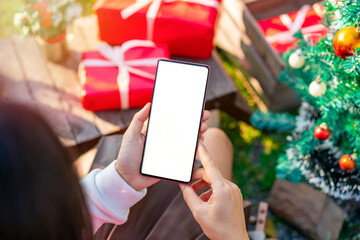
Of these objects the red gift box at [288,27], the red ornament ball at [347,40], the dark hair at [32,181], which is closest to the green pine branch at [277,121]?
the red gift box at [288,27]

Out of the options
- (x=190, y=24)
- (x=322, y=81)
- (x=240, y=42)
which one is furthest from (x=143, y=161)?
(x=240, y=42)

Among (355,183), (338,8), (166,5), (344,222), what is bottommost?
(344,222)

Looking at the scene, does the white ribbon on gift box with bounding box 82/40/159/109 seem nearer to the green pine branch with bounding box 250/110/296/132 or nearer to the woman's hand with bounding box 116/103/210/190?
the woman's hand with bounding box 116/103/210/190

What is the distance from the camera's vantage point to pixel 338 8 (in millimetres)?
1593

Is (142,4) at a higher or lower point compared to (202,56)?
higher

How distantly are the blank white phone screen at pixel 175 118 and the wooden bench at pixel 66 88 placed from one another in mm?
Answer: 780

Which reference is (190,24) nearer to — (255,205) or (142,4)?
(142,4)

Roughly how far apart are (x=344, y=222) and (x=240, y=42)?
5.05 ft

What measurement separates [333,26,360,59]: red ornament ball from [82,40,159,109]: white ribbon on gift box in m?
1.09

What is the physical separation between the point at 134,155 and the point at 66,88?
1.07 m

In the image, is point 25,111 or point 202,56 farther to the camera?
point 202,56

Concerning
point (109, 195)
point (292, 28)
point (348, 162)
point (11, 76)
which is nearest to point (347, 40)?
point (348, 162)

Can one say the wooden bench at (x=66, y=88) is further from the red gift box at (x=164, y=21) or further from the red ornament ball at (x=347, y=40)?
the red ornament ball at (x=347, y=40)

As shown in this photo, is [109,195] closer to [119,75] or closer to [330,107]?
[119,75]
